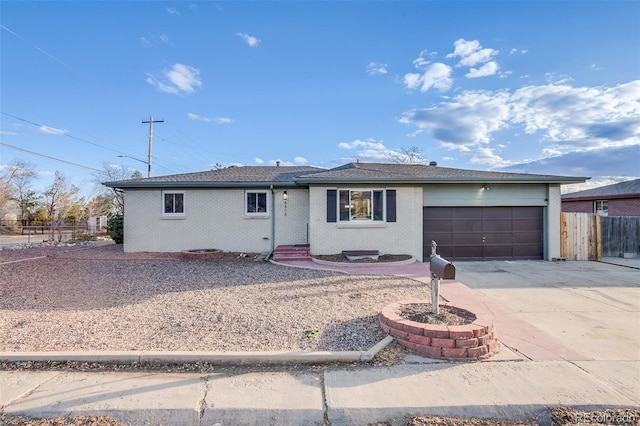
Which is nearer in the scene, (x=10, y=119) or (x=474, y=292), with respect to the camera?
(x=474, y=292)

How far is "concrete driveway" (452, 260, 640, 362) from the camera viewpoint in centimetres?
389

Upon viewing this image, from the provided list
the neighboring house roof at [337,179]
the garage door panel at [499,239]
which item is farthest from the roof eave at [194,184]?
the garage door panel at [499,239]

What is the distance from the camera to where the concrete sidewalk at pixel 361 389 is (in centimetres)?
247

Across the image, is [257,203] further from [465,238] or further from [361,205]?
[465,238]

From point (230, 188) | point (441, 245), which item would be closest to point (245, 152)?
point (230, 188)

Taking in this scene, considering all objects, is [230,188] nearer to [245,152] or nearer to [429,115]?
[429,115]

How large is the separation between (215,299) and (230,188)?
6.34 m

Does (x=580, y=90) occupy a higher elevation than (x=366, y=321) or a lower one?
higher

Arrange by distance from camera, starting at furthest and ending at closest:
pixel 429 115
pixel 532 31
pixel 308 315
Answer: pixel 429 115, pixel 532 31, pixel 308 315

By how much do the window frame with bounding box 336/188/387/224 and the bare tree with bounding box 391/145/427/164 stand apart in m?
21.1

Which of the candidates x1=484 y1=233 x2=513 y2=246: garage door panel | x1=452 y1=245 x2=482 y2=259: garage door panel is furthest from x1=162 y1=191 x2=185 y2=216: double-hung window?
x1=484 y1=233 x2=513 y2=246: garage door panel

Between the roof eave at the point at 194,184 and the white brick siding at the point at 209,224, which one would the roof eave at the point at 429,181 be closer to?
the roof eave at the point at 194,184

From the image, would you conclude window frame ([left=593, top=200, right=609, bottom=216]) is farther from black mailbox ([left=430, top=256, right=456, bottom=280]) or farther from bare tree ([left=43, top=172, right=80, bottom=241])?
bare tree ([left=43, top=172, right=80, bottom=241])

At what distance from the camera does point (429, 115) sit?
19531 millimetres
